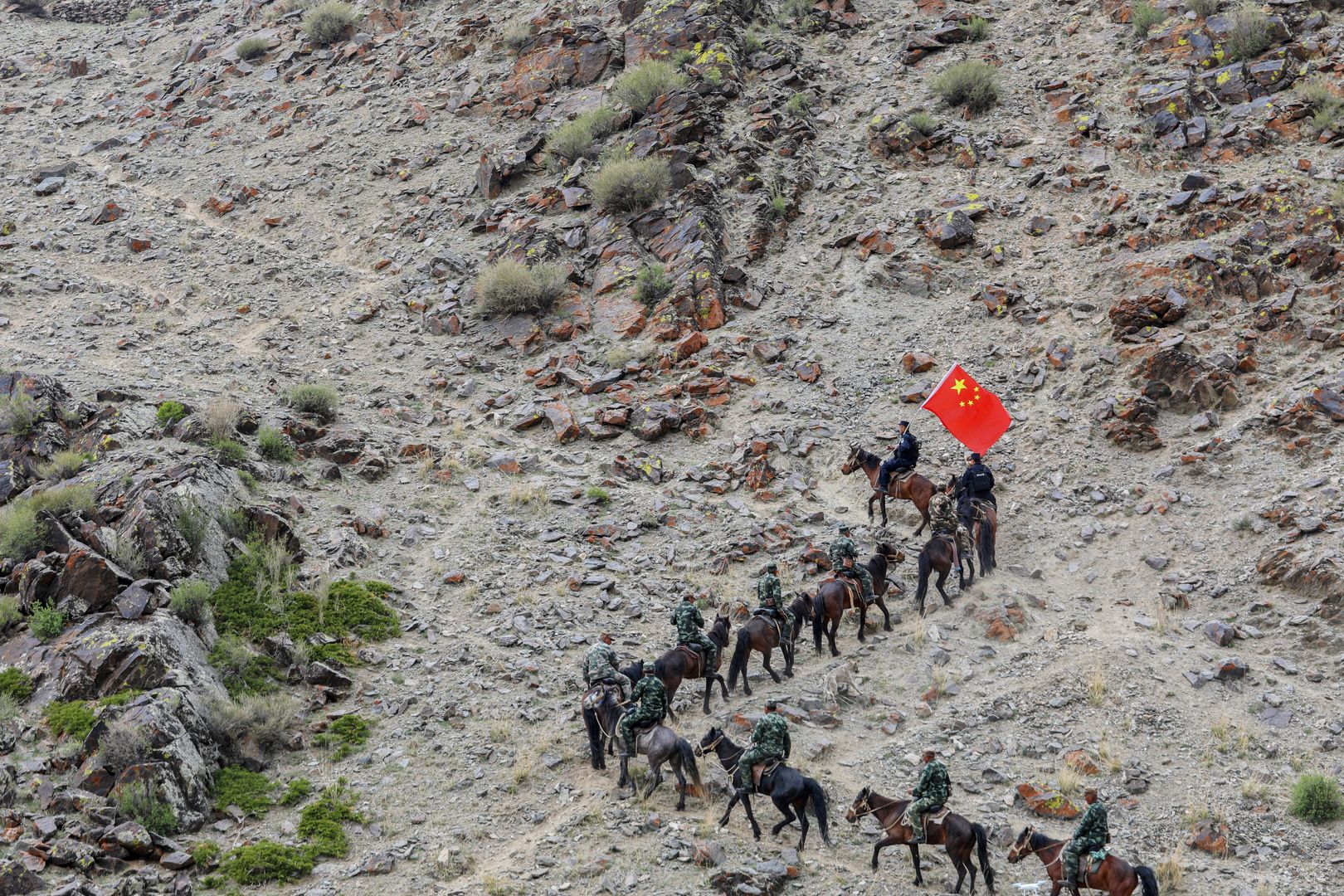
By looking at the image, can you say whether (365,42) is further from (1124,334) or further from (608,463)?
(1124,334)

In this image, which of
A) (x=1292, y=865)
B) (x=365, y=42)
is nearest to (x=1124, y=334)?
(x=1292, y=865)

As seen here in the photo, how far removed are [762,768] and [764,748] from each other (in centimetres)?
23

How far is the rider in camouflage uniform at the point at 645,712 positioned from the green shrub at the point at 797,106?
67.6ft

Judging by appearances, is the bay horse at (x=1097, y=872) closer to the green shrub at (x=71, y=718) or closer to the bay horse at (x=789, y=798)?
the bay horse at (x=789, y=798)

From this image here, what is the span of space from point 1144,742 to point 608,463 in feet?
34.8

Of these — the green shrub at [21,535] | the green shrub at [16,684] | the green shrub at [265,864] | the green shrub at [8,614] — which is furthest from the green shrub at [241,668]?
the green shrub at [21,535]

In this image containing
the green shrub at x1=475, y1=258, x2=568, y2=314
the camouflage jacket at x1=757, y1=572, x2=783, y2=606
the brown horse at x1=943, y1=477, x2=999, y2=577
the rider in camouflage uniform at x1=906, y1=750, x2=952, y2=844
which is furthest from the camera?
the green shrub at x1=475, y1=258, x2=568, y2=314

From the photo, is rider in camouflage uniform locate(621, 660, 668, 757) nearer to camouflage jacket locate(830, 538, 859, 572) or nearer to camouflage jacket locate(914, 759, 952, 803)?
camouflage jacket locate(914, 759, 952, 803)

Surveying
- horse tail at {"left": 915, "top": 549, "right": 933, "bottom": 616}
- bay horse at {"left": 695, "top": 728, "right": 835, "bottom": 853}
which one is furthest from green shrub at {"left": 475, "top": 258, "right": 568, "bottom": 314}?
bay horse at {"left": 695, "top": 728, "right": 835, "bottom": 853}

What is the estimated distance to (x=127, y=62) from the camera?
4200 centimetres

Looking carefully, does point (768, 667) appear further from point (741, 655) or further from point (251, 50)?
point (251, 50)

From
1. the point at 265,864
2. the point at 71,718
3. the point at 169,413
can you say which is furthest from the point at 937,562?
the point at 169,413

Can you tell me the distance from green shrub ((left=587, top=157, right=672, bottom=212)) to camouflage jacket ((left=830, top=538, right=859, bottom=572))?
13.5 meters

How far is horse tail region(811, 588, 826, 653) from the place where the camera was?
1455 centimetres
